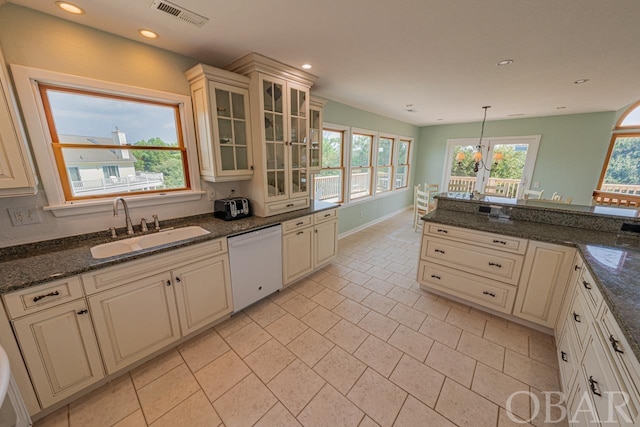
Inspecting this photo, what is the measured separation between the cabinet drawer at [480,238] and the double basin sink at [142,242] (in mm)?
2285

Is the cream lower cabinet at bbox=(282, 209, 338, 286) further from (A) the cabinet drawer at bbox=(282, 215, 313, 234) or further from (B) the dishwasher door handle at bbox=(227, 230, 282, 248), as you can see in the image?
(B) the dishwasher door handle at bbox=(227, 230, 282, 248)

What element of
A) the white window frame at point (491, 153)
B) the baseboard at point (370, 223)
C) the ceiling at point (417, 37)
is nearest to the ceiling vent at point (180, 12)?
the ceiling at point (417, 37)

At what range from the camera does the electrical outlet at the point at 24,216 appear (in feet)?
5.24

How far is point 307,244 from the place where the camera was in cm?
288

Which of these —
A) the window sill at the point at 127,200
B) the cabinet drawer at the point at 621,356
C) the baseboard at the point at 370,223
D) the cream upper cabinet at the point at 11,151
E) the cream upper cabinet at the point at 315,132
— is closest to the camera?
the cabinet drawer at the point at 621,356

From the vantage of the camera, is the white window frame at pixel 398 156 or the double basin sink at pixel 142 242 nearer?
the double basin sink at pixel 142 242

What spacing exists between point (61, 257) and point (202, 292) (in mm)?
923

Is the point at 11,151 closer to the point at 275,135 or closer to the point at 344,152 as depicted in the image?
the point at 275,135

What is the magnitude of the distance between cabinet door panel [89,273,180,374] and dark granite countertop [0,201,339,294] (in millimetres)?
208

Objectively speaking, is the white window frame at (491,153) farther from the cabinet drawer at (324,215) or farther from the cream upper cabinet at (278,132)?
the cream upper cabinet at (278,132)

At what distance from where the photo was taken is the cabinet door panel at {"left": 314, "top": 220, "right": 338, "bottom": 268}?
3.03 meters

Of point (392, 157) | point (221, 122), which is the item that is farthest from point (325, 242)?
point (392, 157)

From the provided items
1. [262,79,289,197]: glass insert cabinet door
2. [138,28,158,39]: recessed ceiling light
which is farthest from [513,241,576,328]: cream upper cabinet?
[138,28,158,39]: recessed ceiling light

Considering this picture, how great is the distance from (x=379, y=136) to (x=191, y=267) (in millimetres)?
4513
